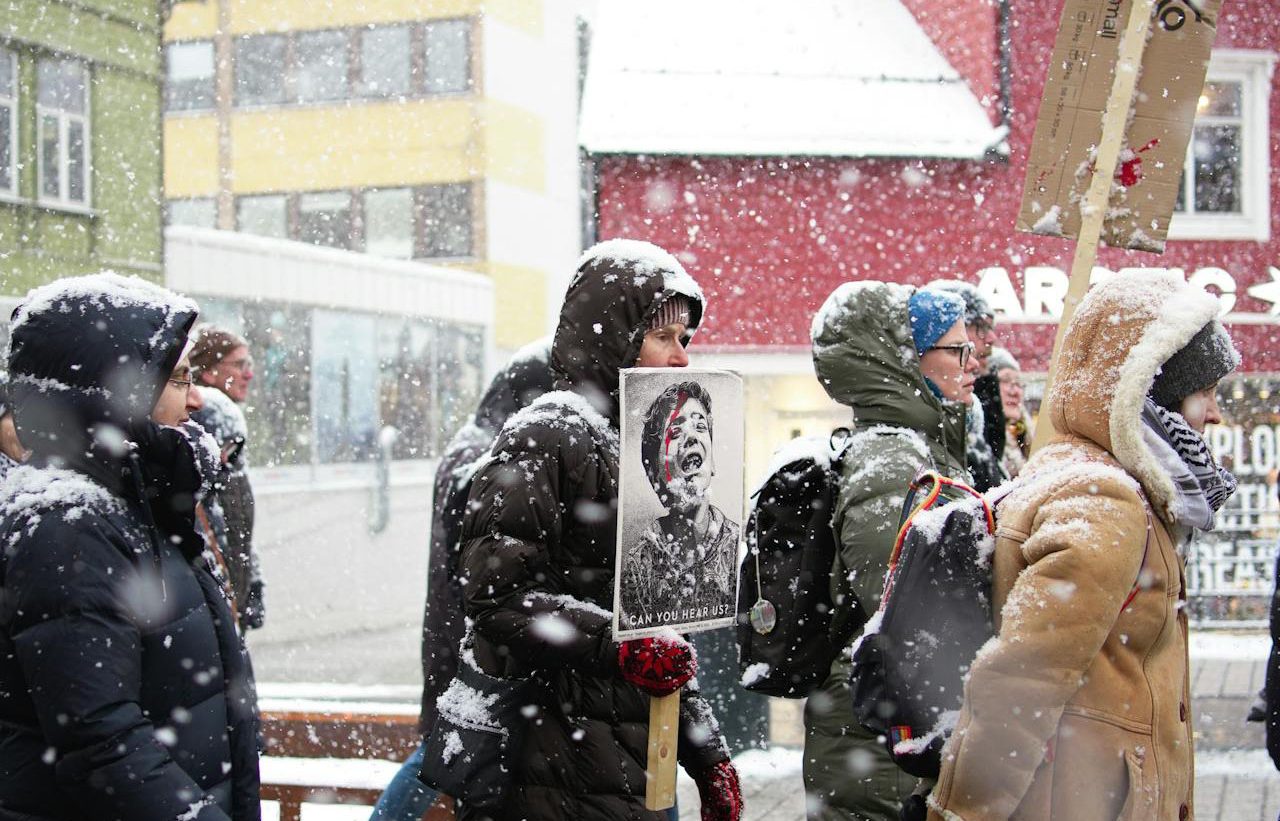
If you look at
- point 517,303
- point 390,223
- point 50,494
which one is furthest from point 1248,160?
point 390,223

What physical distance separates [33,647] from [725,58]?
11.1 meters

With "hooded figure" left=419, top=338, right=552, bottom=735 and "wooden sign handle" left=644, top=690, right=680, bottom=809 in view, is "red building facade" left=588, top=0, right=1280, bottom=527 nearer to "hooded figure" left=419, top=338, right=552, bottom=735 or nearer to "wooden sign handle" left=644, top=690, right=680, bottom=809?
"hooded figure" left=419, top=338, right=552, bottom=735

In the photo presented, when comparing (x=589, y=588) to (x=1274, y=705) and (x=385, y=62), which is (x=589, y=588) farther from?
(x=385, y=62)

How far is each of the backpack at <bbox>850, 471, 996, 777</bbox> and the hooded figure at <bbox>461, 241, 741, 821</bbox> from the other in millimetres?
511

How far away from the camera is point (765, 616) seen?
3531 millimetres

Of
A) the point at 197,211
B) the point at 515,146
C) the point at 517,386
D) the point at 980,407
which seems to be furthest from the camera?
the point at 197,211

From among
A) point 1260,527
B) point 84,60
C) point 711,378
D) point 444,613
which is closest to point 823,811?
point 711,378

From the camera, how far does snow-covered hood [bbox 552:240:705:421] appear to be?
3004 mm

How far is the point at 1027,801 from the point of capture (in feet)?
7.97

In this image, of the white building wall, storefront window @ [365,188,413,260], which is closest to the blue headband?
the white building wall

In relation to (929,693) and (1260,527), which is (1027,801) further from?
(1260,527)

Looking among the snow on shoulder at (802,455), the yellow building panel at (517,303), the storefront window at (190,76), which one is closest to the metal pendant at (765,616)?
the snow on shoulder at (802,455)

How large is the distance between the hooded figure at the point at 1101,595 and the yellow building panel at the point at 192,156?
36187 mm

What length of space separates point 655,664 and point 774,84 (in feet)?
34.5
